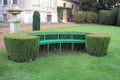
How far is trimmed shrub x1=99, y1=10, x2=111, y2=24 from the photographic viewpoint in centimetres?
2654

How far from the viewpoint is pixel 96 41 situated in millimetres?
7469

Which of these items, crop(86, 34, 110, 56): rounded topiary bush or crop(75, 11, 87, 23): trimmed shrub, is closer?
crop(86, 34, 110, 56): rounded topiary bush

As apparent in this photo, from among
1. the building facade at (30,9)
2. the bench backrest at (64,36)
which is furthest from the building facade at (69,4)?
the bench backrest at (64,36)

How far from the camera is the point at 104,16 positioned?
26.8 metres

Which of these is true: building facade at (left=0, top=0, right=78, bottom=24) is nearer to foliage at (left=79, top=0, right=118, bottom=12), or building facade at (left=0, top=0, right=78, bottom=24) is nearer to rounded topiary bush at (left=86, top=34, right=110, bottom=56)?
foliage at (left=79, top=0, right=118, bottom=12)

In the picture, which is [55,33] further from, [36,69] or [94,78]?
[94,78]

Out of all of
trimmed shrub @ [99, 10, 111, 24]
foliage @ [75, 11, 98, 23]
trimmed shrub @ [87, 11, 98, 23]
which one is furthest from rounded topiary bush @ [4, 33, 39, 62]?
trimmed shrub @ [87, 11, 98, 23]

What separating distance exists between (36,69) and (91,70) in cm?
170

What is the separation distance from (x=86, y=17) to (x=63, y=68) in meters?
22.7

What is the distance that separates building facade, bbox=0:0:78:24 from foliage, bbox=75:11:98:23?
3.47m

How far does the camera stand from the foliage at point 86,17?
27625mm

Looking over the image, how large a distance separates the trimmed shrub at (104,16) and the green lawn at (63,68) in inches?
791

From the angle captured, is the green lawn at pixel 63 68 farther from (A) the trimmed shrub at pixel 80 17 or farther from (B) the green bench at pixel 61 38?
(A) the trimmed shrub at pixel 80 17

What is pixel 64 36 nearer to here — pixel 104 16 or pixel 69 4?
pixel 104 16
